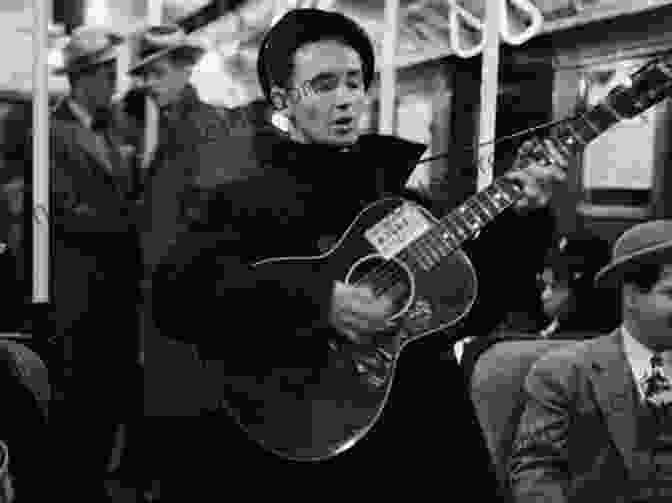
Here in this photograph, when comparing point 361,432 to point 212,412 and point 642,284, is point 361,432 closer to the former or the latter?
point 212,412

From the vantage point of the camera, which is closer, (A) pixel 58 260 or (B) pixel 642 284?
(B) pixel 642 284

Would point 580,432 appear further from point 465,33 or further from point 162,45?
point 162,45

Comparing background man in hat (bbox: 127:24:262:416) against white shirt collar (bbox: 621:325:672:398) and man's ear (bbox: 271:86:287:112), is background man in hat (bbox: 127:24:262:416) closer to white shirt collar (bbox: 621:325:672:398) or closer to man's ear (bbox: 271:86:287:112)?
man's ear (bbox: 271:86:287:112)

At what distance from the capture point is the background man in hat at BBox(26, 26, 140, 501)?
139 inches

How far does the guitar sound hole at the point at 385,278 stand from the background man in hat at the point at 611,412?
0.58 metres

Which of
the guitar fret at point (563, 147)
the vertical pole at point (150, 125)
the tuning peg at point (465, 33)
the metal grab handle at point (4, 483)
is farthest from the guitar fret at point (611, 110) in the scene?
the vertical pole at point (150, 125)

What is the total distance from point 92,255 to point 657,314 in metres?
2.24

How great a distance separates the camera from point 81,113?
11.8ft

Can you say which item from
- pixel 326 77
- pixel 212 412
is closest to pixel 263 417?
pixel 212 412

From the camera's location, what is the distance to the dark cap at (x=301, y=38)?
6.37 ft

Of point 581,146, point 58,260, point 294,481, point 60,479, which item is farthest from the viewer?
point 58,260

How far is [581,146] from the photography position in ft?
6.20

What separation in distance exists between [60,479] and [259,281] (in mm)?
1492

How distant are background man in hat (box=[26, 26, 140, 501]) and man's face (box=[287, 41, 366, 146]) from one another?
5.82 feet
